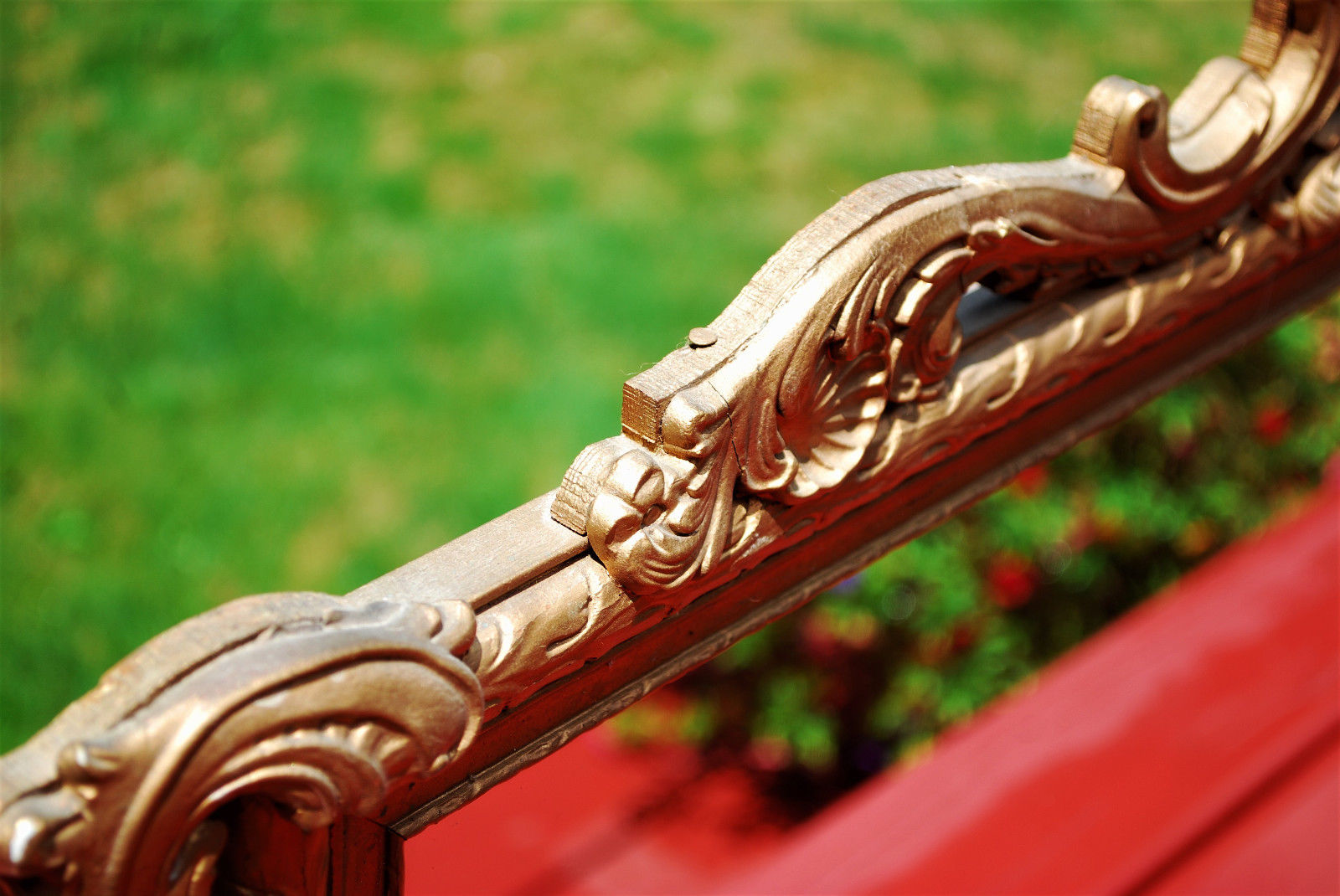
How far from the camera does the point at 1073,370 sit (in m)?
1.08

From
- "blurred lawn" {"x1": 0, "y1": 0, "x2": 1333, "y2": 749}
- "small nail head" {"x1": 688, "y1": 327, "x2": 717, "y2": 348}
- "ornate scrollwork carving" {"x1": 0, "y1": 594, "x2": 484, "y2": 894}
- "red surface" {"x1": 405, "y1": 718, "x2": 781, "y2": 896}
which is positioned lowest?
"ornate scrollwork carving" {"x1": 0, "y1": 594, "x2": 484, "y2": 894}

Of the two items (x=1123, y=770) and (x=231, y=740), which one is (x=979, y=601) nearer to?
(x=1123, y=770)

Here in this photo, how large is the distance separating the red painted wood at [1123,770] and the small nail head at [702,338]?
882 mm

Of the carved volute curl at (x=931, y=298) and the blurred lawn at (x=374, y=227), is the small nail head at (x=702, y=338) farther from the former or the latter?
the blurred lawn at (x=374, y=227)

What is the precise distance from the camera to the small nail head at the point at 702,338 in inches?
30.7

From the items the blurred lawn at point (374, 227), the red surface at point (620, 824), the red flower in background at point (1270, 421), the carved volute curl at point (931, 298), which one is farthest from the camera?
the blurred lawn at point (374, 227)

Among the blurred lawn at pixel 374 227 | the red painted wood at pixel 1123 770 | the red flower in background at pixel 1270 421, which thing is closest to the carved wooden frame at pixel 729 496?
the red painted wood at pixel 1123 770

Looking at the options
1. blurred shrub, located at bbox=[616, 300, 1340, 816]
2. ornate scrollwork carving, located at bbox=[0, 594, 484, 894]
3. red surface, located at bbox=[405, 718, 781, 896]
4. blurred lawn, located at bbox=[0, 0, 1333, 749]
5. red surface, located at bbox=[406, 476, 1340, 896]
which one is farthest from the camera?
blurred lawn, located at bbox=[0, 0, 1333, 749]

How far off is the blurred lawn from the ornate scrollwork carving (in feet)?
5.48

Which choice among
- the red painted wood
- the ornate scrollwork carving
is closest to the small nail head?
the ornate scrollwork carving

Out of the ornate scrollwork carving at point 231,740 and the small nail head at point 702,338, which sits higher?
the small nail head at point 702,338

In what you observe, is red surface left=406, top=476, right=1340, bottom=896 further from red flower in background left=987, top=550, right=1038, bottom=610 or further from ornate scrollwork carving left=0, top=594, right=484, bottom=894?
ornate scrollwork carving left=0, top=594, right=484, bottom=894

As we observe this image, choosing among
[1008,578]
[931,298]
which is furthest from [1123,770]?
[931,298]

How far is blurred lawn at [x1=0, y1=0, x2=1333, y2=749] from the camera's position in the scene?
2.44 metres
